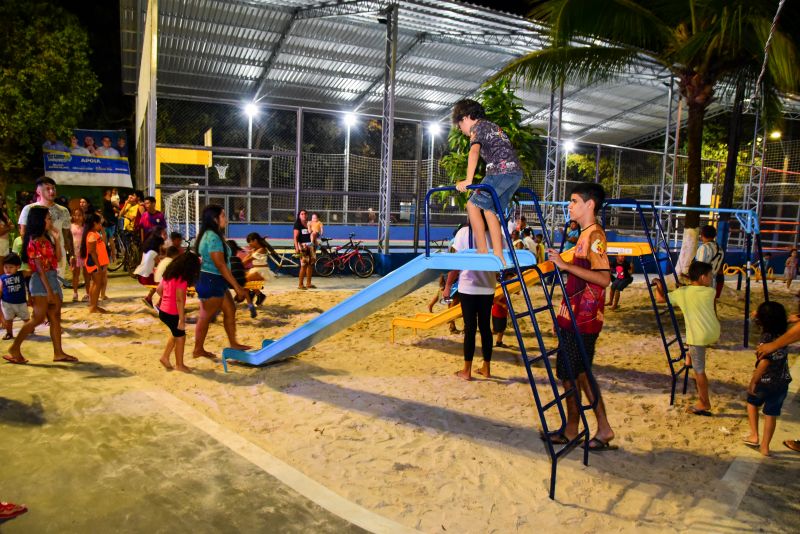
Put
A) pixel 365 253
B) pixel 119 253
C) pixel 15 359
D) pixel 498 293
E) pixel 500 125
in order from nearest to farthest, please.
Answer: pixel 15 359
pixel 498 293
pixel 500 125
pixel 119 253
pixel 365 253

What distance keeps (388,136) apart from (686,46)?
20.8 ft

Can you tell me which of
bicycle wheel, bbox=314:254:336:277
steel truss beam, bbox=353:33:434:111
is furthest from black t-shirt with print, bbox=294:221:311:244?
steel truss beam, bbox=353:33:434:111

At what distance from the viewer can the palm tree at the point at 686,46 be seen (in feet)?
27.5

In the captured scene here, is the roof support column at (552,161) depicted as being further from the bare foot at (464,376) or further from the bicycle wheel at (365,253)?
the bare foot at (464,376)

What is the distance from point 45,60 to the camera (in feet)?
60.5

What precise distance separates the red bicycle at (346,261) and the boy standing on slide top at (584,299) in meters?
9.93

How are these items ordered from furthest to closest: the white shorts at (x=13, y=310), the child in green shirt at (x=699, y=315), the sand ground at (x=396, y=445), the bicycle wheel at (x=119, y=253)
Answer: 1. the bicycle wheel at (x=119, y=253)
2. the white shorts at (x=13, y=310)
3. the child in green shirt at (x=699, y=315)
4. the sand ground at (x=396, y=445)

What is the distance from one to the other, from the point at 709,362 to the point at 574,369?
3.85 metres

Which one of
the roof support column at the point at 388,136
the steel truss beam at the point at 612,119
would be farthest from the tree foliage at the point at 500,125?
the steel truss beam at the point at 612,119

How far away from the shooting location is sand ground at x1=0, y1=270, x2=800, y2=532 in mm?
3469

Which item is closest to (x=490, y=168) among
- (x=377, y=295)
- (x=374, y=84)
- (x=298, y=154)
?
(x=377, y=295)

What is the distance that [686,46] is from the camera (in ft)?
29.1

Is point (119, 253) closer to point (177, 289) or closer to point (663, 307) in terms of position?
point (177, 289)

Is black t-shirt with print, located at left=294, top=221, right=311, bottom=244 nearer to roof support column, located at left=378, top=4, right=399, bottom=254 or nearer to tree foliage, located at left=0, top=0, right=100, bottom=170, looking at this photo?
roof support column, located at left=378, top=4, right=399, bottom=254
